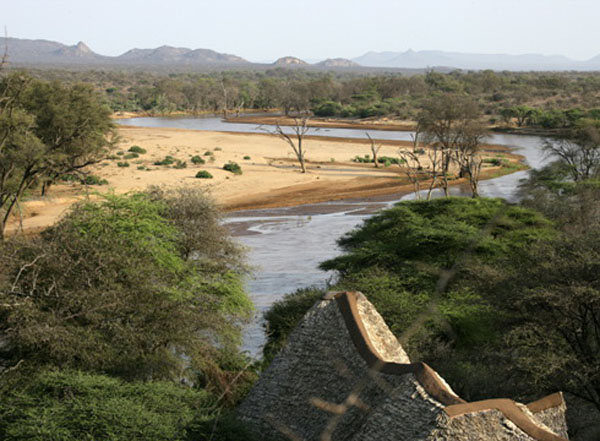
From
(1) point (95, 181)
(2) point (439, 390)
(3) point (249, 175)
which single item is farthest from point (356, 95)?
(2) point (439, 390)

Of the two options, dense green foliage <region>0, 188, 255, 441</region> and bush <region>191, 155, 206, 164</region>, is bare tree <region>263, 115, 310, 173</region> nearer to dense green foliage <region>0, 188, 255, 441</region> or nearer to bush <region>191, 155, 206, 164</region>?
bush <region>191, 155, 206, 164</region>

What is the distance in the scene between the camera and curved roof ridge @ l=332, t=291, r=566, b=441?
37.3 feet

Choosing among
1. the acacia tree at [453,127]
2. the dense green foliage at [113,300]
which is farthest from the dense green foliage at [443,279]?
the acacia tree at [453,127]

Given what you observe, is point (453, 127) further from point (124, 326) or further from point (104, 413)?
point (104, 413)

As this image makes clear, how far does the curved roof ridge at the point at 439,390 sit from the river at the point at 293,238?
10669 millimetres

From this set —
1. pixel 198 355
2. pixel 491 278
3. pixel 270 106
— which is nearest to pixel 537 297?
pixel 491 278

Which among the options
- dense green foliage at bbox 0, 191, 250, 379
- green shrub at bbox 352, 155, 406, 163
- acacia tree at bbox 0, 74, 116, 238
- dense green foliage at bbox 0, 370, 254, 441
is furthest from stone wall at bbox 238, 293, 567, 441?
green shrub at bbox 352, 155, 406, 163

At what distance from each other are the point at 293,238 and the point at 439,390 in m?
32.9

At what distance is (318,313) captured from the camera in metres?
16.3

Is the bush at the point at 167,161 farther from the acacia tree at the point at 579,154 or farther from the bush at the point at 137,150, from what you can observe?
the acacia tree at the point at 579,154

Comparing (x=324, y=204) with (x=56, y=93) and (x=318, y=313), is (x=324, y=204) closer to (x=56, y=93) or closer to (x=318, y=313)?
(x=56, y=93)

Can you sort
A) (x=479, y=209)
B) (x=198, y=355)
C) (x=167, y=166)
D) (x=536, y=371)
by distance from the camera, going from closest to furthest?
(x=536, y=371) < (x=198, y=355) < (x=479, y=209) < (x=167, y=166)

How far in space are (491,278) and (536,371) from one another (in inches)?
184

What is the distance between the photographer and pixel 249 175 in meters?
66.3
